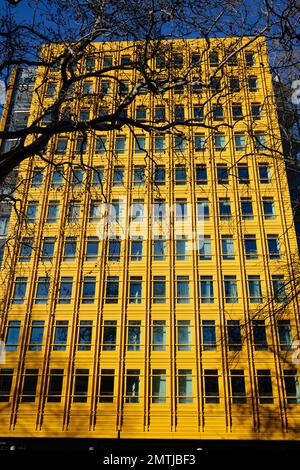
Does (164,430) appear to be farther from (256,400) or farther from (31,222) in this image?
(31,222)

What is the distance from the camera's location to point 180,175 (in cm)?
2780

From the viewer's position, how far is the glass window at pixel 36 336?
76.4ft

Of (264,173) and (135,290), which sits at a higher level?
(264,173)

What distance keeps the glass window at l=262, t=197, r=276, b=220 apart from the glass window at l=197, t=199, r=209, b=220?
3.51m

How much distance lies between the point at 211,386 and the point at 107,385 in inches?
212

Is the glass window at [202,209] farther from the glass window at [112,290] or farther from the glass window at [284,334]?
the glass window at [284,334]

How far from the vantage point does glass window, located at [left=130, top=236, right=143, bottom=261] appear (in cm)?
2519

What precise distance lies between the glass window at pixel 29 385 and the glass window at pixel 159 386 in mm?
6192

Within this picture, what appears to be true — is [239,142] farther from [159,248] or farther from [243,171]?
[159,248]

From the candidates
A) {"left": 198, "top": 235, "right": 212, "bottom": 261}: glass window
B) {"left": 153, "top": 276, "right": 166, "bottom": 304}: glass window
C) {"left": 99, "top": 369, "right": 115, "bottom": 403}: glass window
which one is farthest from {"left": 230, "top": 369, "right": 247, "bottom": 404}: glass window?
{"left": 198, "top": 235, "right": 212, "bottom": 261}: glass window

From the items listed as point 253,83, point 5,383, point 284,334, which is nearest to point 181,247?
point 284,334

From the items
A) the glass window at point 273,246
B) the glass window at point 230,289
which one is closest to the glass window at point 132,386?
the glass window at point 230,289

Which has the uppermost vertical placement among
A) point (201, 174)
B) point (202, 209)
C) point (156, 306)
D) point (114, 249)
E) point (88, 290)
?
point (201, 174)
